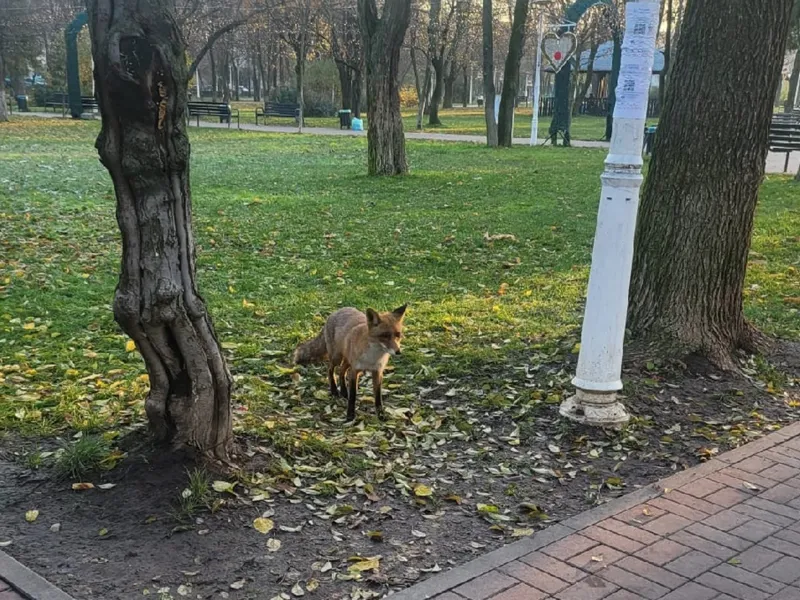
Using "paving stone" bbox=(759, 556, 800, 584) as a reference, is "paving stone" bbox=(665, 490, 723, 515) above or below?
below

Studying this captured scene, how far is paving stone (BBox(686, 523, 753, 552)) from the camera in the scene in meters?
3.94

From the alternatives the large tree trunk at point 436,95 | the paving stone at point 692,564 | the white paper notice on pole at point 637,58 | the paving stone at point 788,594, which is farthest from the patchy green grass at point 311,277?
the large tree trunk at point 436,95

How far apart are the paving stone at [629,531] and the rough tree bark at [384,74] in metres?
13.6

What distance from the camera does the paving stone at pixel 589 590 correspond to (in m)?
3.46

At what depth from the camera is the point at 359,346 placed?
5250 millimetres

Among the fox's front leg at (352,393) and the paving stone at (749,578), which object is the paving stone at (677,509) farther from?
the fox's front leg at (352,393)

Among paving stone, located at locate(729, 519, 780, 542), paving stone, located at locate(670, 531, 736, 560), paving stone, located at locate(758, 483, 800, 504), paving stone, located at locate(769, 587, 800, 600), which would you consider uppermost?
paving stone, located at locate(769, 587, 800, 600)

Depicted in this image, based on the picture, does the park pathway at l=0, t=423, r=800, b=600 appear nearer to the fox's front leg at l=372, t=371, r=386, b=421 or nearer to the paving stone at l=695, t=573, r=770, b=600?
the paving stone at l=695, t=573, r=770, b=600

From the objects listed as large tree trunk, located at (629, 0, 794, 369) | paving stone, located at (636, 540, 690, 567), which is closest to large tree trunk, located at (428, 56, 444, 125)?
large tree trunk, located at (629, 0, 794, 369)

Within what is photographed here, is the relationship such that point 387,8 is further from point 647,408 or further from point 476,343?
point 647,408

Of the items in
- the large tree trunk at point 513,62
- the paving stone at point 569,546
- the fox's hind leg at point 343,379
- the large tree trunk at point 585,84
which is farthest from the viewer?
the large tree trunk at point 585,84

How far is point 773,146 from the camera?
816 inches

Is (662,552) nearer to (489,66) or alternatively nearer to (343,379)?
(343,379)

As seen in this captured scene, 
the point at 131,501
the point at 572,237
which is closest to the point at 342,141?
the point at 572,237
